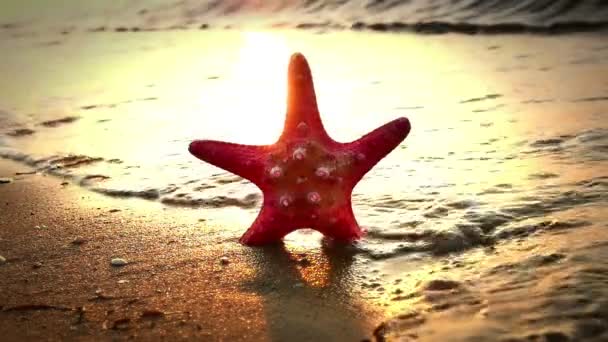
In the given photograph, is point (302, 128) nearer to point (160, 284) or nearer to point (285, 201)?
point (285, 201)

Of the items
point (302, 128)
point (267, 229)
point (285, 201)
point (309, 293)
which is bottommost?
point (309, 293)

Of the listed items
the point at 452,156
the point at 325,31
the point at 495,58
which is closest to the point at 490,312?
the point at 452,156

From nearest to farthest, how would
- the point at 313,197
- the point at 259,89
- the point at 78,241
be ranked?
the point at 313,197
the point at 78,241
the point at 259,89

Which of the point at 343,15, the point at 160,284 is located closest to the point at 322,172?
the point at 160,284

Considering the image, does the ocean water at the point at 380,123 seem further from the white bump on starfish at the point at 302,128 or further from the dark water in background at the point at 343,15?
the dark water in background at the point at 343,15

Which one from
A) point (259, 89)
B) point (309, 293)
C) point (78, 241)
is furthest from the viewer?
point (259, 89)

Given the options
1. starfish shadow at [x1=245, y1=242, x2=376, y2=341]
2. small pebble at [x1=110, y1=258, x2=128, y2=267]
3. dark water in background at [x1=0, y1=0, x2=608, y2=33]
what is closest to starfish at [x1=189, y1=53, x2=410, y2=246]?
starfish shadow at [x1=245, y1=242, x2=376, y2=341]
